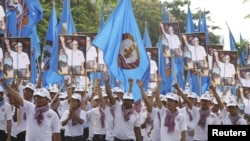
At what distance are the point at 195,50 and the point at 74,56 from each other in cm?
327

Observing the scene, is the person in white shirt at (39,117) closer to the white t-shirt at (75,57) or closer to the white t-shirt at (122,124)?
the white t-shirt at (122,124)

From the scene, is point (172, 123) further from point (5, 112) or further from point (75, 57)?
point (75, 57)

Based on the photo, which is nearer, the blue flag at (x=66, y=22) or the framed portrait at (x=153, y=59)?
the framed portrait at (x=153, y=59)

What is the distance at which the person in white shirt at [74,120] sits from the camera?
1188 cm

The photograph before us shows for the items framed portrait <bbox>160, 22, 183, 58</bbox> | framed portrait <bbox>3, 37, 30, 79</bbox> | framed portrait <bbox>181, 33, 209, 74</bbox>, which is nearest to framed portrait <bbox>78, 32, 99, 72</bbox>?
framed portrait <bbox>160, 22, 183, 58</bbox>

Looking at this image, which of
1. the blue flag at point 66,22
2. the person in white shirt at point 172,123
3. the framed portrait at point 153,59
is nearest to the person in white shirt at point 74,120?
the person in white shirt at point 172,123

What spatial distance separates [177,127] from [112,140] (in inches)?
84.8

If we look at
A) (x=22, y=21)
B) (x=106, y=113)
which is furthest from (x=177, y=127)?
(x=22, y=21)

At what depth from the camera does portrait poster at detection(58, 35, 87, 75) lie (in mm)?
14297

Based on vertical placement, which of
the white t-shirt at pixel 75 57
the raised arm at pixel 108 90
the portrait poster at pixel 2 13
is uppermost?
the portrait poster at pixel 2 13

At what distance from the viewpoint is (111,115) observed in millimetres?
12484

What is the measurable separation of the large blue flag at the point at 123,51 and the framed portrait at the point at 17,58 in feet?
4.75

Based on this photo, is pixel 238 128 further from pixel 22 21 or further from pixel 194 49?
pixel 22 21

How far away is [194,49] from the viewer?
1593 cm
